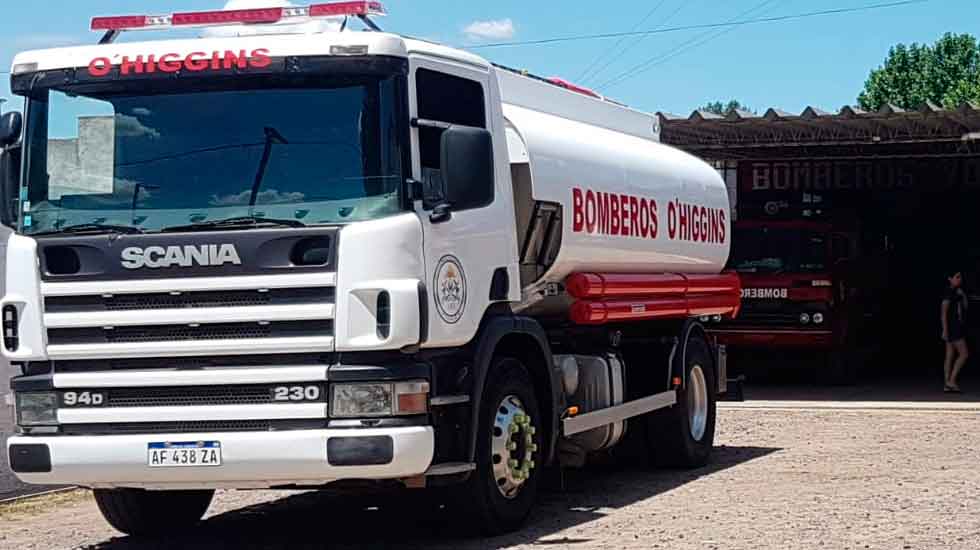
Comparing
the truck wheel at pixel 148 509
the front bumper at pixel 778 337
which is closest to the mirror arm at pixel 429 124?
the truck wheel at pixel 148 509

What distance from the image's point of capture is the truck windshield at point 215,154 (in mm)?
9172

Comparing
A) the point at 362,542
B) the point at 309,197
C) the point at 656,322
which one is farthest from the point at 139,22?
the point at 656,322

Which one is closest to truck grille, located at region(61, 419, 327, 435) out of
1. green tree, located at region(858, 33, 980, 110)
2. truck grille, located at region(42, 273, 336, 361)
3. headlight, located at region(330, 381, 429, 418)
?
headlight, located at region(330, 381, 429, 418)

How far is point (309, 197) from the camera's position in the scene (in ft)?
30.1

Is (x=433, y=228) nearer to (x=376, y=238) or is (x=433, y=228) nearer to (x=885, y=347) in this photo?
(x=376, y=238)

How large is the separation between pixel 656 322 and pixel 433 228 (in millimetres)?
5093

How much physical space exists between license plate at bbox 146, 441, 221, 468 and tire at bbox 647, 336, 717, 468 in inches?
224

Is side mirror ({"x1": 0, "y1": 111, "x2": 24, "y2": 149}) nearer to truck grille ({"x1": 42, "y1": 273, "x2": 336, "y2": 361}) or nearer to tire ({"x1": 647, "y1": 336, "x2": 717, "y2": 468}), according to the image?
truck grille ({"x1": 42, "y1": 273, "x2": 336, "y2": 361})

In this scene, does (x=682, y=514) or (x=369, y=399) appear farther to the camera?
(x=682, y=514)

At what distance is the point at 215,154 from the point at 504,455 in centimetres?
263

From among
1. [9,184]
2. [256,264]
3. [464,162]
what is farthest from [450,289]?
[9,184]

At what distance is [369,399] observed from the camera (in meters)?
9.09

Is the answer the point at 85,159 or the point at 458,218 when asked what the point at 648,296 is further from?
the point at 85,159

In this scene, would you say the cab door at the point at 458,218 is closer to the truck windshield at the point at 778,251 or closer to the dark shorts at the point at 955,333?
the dark shorts at the point at 955,333
